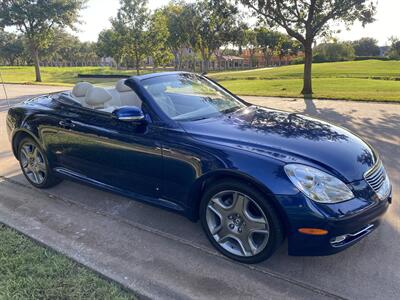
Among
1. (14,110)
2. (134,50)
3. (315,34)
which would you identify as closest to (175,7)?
(134,50)

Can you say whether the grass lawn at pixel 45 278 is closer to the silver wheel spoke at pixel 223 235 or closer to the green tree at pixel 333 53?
the silver wheel spoke at pixel 223 235

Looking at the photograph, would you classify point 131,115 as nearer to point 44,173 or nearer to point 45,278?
point 45,278

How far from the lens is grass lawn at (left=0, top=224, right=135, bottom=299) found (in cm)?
247

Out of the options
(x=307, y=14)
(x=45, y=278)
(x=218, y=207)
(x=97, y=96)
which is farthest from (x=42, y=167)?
(x=307, y=14)

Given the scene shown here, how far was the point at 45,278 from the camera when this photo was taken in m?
2.63

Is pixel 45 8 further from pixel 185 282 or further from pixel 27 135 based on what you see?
pixel 185 282

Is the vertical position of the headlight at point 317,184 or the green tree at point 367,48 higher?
the green tree at point 367,48

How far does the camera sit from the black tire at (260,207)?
8.41 feet

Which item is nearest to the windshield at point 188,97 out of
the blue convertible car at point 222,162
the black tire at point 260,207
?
the blue convertible car at point 222,162

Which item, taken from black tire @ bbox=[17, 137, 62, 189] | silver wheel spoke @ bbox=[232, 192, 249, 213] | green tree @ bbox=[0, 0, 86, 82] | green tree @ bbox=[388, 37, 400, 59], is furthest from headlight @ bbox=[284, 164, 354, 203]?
green tree @ bbox=[388, 37, 400, 59]

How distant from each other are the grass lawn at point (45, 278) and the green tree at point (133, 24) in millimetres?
24019

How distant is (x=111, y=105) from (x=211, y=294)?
2332 mm

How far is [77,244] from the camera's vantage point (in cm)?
316

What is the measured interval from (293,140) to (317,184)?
518mm
